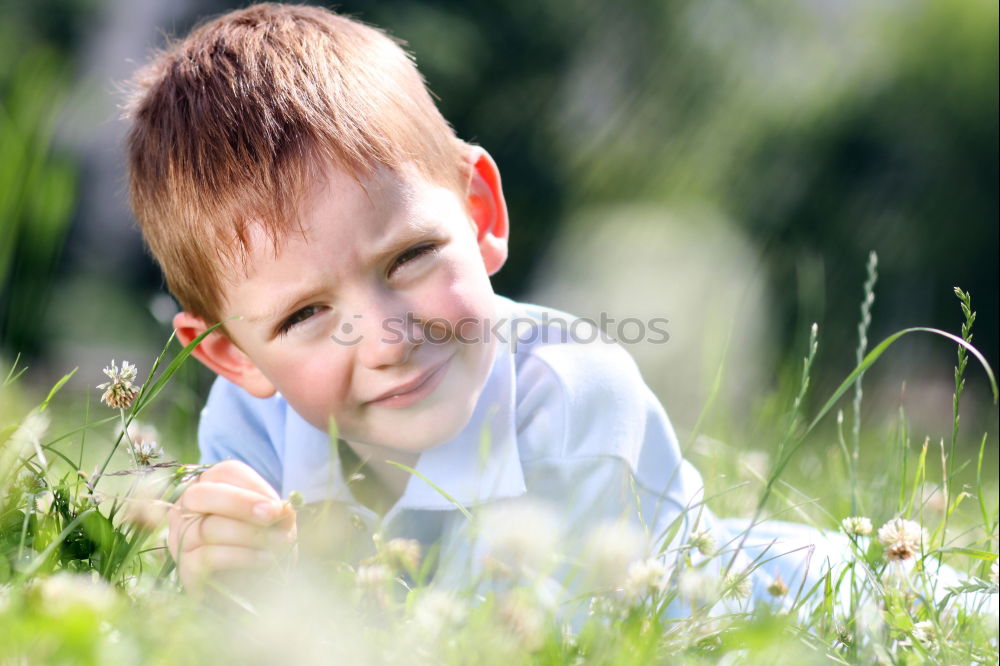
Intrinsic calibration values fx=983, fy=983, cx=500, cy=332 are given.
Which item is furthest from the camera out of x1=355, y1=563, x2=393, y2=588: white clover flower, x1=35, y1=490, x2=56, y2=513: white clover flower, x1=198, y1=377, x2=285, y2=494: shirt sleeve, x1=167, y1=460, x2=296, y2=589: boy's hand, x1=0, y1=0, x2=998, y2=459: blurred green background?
x1=0, y1=0, x2=998, y2=459: blurred green background

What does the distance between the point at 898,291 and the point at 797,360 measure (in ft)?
6.45

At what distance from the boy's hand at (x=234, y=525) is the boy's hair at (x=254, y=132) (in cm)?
37

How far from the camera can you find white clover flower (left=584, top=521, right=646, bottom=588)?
3.78 ft

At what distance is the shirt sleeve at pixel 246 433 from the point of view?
6.68ft

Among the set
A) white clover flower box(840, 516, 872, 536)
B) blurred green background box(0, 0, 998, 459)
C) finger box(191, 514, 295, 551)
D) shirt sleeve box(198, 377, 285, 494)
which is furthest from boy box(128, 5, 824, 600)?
blurred green background box(0, 0, 998, 459)

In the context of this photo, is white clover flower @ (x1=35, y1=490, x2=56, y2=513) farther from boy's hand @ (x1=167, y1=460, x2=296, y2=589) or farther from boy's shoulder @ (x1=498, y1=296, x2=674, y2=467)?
Result: boy's shoulder @ (x1=498, y1=296, x2=674, y2=467)

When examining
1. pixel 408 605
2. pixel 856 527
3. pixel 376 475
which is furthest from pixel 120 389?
pixel 856 527

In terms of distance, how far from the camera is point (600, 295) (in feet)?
13.2

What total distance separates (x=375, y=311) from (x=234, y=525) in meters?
0.38

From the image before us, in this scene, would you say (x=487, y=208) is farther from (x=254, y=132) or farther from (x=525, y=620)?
(x=525, y=620)

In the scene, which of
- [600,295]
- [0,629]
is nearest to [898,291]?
[600,295]

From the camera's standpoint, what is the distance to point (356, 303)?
1.50m

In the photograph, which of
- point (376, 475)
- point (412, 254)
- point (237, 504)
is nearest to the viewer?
point (237, 504)

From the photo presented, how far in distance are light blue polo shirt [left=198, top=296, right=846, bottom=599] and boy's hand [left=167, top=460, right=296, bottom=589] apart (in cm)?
17
